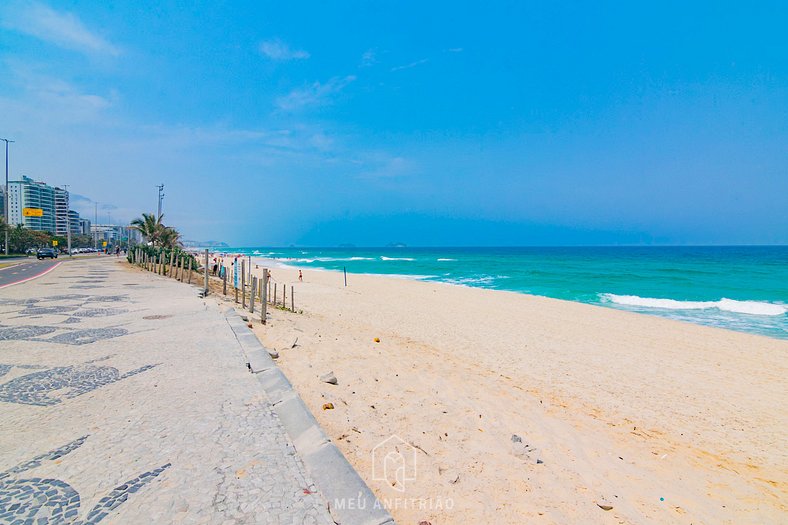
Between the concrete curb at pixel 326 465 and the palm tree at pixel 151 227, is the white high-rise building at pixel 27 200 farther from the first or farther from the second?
the concrete curb at pixel 326 465

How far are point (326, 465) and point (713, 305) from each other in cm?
2823

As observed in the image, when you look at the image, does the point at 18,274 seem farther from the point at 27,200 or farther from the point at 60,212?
the point at 27,200

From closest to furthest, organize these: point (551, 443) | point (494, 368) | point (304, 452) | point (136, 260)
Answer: point (304, 452)
point (551, 443)
point (494, 368)
point (136, 260)

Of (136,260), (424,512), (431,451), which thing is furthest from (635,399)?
(136,260)

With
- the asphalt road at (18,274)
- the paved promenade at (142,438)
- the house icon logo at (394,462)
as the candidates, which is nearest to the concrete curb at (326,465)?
the paved promenade at (142,438)

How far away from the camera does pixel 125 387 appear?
4.93 meters

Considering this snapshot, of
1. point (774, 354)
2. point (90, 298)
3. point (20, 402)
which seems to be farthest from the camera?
point (90, 298)

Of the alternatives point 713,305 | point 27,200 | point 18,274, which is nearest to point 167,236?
point 18,274

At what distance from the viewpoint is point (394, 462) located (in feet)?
11.8

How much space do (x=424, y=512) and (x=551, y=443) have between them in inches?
103

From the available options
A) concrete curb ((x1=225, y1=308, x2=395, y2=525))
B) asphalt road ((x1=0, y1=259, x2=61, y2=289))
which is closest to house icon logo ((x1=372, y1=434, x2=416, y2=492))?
concrete curb ((x1=225, y1=308, x2=395, y2=525))

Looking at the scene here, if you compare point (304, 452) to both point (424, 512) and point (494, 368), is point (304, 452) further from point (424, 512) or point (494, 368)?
point (494, 368)

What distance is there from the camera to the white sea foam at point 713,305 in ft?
69.5

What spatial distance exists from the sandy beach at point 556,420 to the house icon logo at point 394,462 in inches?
1.6
